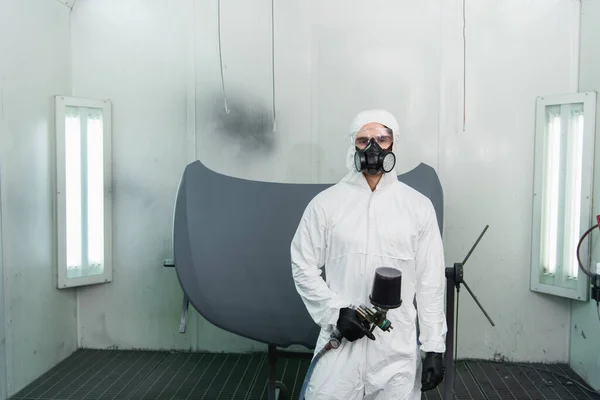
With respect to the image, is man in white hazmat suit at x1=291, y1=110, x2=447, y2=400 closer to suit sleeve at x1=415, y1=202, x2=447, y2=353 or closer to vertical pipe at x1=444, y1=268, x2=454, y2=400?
suit sleeve at x1=415, y1=202, x2=447, y2=353

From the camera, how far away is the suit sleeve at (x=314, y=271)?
146 cm

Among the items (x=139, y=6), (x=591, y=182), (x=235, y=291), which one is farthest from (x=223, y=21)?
(x=591, y=182)

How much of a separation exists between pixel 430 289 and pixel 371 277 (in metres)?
0.19

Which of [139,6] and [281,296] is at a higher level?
[139,6]

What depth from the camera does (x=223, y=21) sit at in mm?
2805

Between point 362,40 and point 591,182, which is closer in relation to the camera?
point 591,182

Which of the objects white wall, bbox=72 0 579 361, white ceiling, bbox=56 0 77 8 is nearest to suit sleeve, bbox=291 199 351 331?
white wall, bbox=72 0 579 361

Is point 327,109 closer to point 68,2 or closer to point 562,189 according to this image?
point 562,189

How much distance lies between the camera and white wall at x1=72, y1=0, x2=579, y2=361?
268cm

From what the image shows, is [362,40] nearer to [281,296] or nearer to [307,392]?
[281,296]

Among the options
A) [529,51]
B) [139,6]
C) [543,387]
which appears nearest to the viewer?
[543,387]

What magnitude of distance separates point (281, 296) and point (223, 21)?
5.36ft

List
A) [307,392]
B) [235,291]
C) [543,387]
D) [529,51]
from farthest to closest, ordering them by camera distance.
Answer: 1. [529,51]
2. [543,387]
3. [235,291]
4. [307,392]

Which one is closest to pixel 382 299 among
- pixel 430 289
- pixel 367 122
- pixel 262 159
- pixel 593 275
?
pixel 430 289
